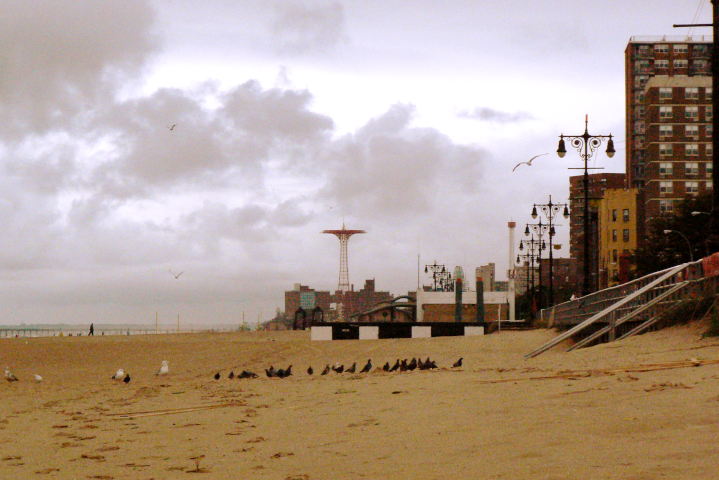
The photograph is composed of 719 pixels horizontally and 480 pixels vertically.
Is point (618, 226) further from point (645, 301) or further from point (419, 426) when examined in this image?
point (419, 426)

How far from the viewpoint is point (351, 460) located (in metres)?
7.82

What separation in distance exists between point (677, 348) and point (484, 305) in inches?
3061

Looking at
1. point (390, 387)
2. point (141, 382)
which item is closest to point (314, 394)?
point (390, 387)

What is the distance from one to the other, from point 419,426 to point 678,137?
10877cm

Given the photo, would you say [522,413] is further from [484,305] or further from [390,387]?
[484,305]

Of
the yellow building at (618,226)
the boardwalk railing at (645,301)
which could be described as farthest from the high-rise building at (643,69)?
the boardwalk railing at (645,301)

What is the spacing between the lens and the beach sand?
23.1ft

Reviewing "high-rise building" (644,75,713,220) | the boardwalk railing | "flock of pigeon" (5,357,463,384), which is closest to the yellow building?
"high-rise building" (644,75,713,220)

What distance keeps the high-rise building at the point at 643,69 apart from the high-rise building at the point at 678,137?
17206mm

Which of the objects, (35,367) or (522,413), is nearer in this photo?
(522,413)

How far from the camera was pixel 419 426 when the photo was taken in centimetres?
926

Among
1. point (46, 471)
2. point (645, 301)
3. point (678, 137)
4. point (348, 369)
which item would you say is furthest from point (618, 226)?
point (46, 471)

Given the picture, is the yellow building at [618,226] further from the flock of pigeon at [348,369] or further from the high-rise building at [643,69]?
the flock of pigeon at [348,369]

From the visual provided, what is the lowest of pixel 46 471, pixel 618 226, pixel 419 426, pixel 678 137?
pixel 46 471
